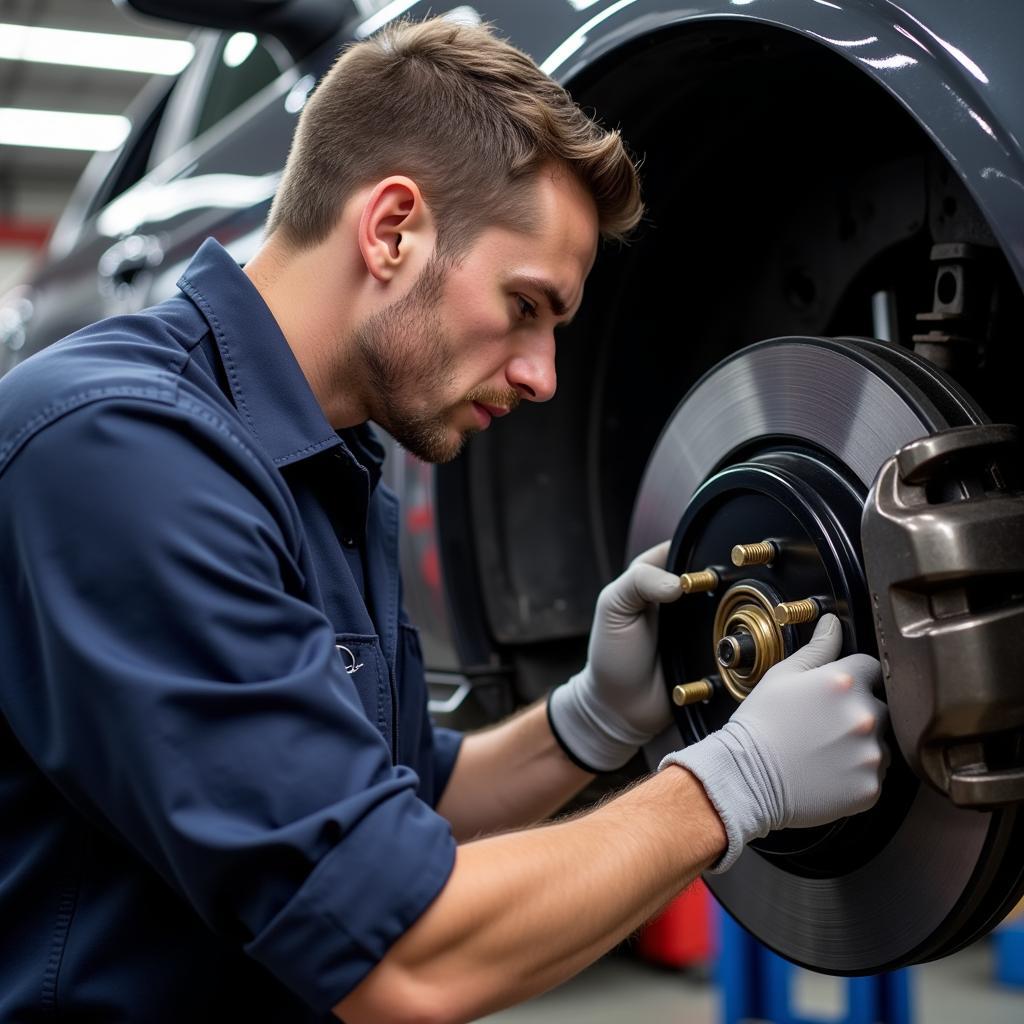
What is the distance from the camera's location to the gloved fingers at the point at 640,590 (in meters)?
0.90

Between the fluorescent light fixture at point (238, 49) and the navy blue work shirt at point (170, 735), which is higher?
the fluorescent light fixture at point (238, 49)

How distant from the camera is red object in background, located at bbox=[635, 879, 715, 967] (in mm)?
2576

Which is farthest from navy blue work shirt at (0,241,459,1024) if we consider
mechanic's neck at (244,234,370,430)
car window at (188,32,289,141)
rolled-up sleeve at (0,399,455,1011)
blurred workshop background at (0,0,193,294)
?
blurred workshop background at (0,0,193,294)

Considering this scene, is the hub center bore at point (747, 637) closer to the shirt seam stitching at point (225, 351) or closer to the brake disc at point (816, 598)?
the brake disc at point (816, 598)

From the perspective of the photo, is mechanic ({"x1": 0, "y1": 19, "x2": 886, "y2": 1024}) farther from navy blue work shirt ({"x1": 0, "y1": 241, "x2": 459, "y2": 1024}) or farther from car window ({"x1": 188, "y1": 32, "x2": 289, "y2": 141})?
car window ({"x1": 188, "y1": 32, "x2": 289, "y2": 141})

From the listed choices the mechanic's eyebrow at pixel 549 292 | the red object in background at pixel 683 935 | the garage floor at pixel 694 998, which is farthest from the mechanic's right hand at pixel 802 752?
the red object in background at pixel 683 935

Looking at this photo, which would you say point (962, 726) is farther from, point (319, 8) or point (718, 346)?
point (319, 8)

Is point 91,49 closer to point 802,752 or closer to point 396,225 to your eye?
point 396,225

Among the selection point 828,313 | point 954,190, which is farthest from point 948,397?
point 828,313

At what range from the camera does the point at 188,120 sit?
6.78ft

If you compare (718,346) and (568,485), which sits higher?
(718,346)

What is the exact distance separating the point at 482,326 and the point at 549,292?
0.06 m

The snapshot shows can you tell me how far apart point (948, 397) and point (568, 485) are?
47 centimetres

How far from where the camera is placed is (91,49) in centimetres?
732
